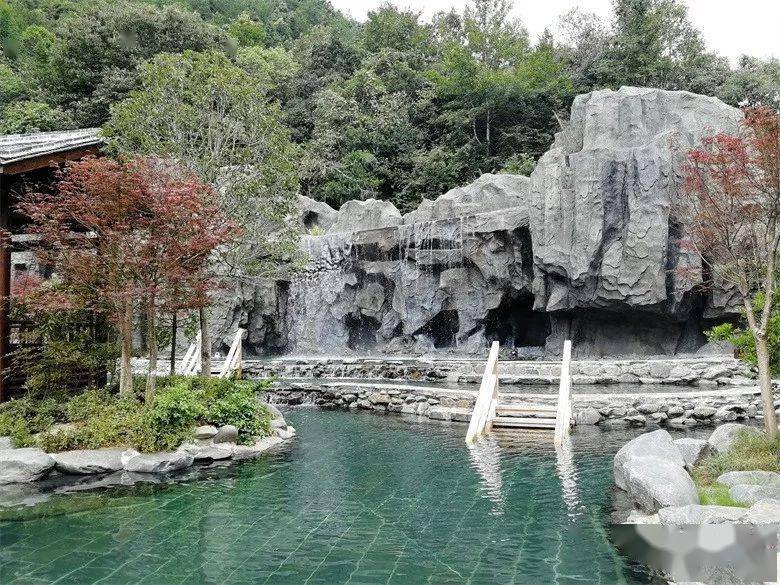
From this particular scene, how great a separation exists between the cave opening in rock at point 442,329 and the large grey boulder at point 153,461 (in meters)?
15.8

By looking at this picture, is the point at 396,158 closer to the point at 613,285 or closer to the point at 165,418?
the point at 613,285

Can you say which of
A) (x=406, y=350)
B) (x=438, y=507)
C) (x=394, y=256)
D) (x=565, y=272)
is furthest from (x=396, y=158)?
(x=438, y=507)

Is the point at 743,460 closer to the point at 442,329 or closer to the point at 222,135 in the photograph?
the point at 222,135

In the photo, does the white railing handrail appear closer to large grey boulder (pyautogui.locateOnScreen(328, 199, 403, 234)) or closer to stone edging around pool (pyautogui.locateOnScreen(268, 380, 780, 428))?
stone edging around pool (pyautogui.locateOnScreen(268, 380, 780, 428))

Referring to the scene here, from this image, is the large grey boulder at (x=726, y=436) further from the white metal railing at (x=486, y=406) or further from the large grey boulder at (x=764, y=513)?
the white metal railing at (x=486, y=406)

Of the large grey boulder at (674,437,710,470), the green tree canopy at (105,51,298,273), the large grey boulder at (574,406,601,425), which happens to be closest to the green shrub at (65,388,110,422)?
the green tree canopy at (105,51,298,273)

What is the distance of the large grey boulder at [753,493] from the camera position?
5891 millimetres

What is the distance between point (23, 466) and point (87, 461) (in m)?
0.74

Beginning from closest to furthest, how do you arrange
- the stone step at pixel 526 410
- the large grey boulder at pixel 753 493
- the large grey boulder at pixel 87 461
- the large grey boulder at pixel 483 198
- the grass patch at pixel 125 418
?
the large grey boulder at pixel 753 493, the large grey boulder at pixel 87 461, the grass patch at pixel 125 418, the stone step at pixel 526 410, the large grey boulder at pixel 483 198

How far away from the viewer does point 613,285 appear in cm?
1944

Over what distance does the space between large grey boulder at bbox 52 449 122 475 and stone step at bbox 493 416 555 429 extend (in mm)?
6642

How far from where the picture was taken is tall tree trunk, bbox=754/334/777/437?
25.0ft

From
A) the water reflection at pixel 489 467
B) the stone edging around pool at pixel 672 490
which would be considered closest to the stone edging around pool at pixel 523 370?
the water reflection at pixel 489 467

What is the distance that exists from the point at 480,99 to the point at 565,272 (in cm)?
1605
